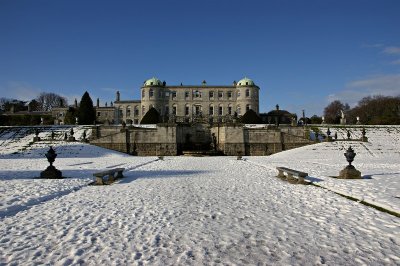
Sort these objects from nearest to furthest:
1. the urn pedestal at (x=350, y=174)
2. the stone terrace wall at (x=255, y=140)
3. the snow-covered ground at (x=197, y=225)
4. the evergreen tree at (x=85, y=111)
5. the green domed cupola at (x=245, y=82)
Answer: the snow-covered ground at (x=197, y=225)
the urn pedestal at (x=350, y=174)
the stone terrace wall at (x=255, y=140)
the evergreen tree at (x=85, y=111)
the green domed cupola at (x=245, y=82)

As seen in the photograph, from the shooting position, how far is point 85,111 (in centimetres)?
6144

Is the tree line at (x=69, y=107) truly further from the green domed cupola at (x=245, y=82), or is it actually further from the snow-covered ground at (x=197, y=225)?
the snow-covered ground at (x=197, y=225)

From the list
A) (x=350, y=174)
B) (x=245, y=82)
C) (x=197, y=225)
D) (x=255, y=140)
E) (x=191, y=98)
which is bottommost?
(x=350, y=174)

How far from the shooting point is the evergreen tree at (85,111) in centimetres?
6117

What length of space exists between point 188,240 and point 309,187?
738cm

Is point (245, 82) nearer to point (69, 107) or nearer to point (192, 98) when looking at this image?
point (192, 98)

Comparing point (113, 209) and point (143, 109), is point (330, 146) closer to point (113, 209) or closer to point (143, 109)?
point (113, 209)

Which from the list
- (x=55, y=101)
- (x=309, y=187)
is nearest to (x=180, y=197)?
(x=309, y=187)

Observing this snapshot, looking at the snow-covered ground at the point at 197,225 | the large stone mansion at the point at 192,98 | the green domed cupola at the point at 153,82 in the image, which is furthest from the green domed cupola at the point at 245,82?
the snow-covered ground at the point at 197,225

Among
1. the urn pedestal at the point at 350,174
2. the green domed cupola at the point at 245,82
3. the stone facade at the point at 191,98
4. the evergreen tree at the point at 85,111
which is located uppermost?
the green domed cupola at the point at 245,82

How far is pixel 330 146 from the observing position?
118 feet

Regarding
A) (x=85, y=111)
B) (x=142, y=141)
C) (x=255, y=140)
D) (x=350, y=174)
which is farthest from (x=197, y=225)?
(x=85, y=111)

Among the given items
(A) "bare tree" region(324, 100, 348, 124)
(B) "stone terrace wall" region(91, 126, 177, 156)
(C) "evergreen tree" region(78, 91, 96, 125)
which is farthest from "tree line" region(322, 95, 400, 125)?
(C) "evergreen tree" region(78, 91, 96, 125)

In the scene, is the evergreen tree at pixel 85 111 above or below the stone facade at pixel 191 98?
below
